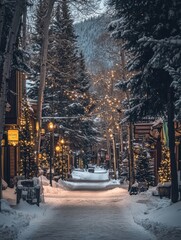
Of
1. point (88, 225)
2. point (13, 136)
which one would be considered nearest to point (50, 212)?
point (88, 225)

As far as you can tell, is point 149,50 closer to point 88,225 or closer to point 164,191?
point 88,225

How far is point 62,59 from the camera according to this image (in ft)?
168

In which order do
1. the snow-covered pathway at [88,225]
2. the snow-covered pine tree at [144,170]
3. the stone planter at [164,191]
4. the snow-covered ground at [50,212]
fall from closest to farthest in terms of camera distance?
the snow-covered ground at [50,212], the snow-covered pathway at [88,225], the stone planter at [164,191], the snow-covered pine tree at [144,170]

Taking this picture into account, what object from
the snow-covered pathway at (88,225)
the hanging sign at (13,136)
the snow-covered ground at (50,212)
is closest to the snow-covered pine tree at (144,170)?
the hanging sign at (13,136)

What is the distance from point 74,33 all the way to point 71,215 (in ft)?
139

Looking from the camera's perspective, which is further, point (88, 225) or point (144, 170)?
point (144, 170)

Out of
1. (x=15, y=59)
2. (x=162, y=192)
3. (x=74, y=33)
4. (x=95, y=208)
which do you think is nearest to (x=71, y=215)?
(x=95, y=208)

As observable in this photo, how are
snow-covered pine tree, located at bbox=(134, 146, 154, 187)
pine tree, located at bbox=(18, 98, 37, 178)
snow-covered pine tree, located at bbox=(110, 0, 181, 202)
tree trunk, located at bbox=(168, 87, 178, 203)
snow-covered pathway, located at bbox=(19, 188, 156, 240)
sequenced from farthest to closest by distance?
snow-covered pine tree, located at bbox=(134, 146, 154, 187)
pine tree, located at bbox=(18, 98, 37, 178)
tree trunk, located at bbox=(168, 87, 178, 203)
snow-covered pine tree, located at bbox=(110, 0, 181, 202)
snow-covered pathway, located at bbox=(19, 188, 156, 240)

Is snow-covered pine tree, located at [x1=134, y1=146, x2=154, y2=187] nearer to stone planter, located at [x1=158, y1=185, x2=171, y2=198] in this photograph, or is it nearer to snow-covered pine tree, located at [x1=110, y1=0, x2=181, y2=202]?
stone planter, located at [x1=158, y1=185, x2=171, y2=198]

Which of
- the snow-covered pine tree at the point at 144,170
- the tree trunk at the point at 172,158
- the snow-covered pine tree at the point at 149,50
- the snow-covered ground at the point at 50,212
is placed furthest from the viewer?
the snow-covered pine tree at the point at 144,170

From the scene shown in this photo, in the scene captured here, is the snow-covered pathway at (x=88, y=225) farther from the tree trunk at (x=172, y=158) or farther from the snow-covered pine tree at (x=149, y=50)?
the snow-covered pine tree at (x=149, y=50)

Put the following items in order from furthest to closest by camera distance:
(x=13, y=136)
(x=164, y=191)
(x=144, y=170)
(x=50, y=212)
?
(x=144, y=170), (x=13, y=136), (x=164, y=191), (x=50, y=212)

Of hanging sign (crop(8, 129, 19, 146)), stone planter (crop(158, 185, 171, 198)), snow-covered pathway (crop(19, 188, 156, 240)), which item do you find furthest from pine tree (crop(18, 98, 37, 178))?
stone planter (crop(158, 185, 171, 198))

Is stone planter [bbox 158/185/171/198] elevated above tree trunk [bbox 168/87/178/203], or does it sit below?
below
